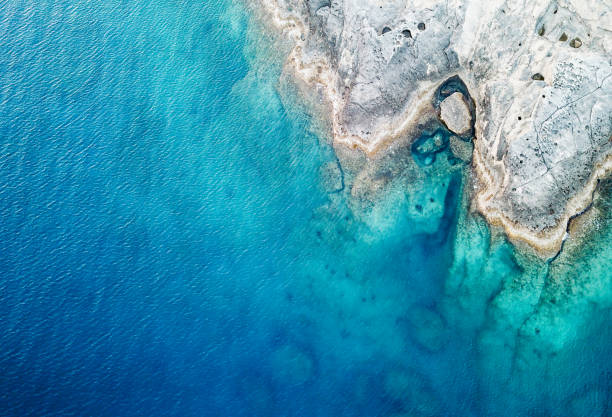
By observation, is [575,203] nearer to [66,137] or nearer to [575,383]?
[575,383]

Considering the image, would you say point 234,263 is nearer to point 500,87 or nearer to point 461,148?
point 461,148

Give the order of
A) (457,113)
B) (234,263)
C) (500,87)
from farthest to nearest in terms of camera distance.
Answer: (234,263) < (457,113) < (500,87)

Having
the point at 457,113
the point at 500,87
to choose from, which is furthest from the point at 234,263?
the point at 500,87

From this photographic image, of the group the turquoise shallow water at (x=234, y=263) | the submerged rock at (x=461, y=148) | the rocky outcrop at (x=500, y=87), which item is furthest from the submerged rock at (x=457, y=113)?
the turquoise shallow water at (x=234, y=263)

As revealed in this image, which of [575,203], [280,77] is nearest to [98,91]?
[280,77]

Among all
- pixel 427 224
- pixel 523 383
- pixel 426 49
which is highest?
pixel 426 49

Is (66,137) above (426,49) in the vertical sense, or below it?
below
